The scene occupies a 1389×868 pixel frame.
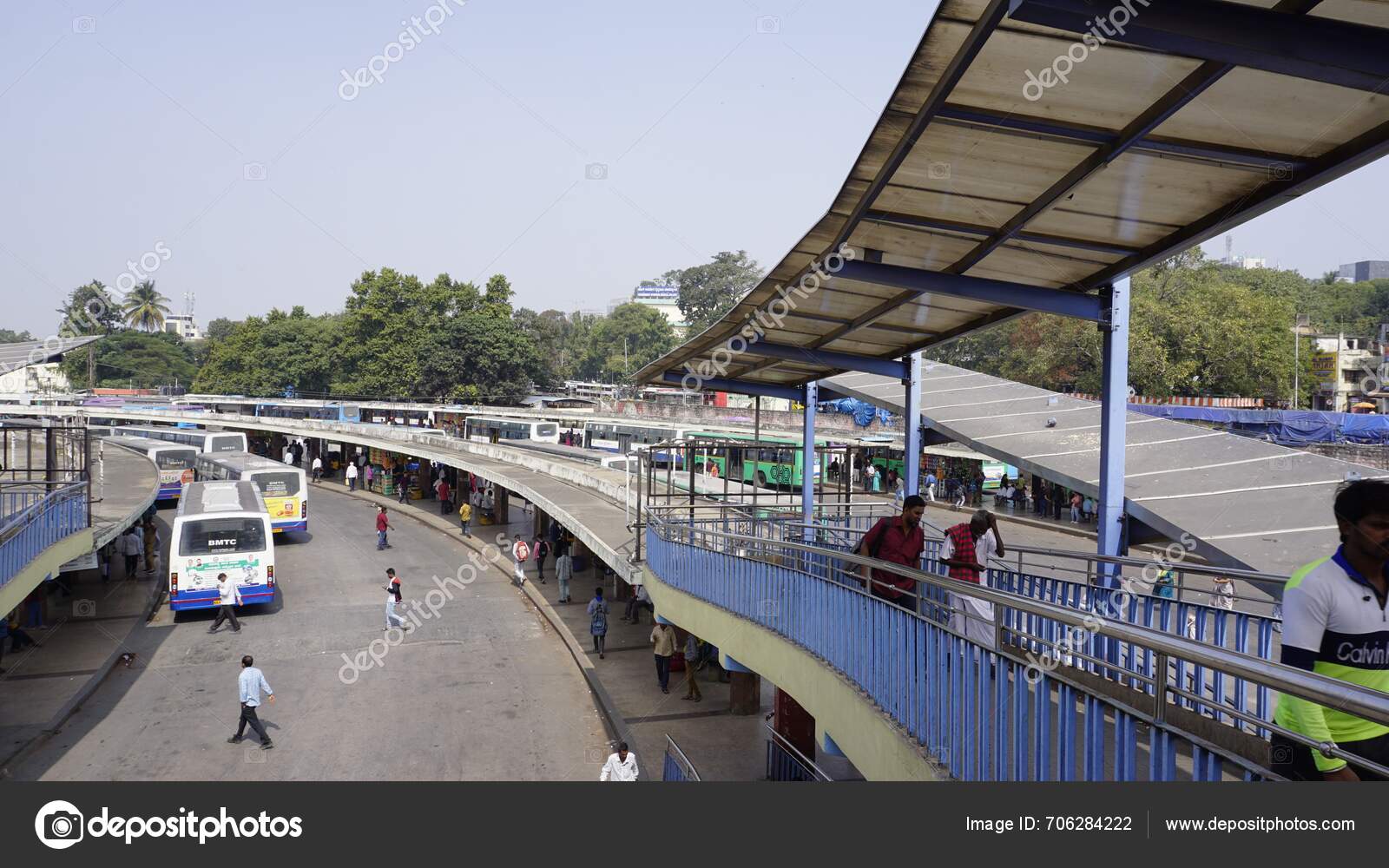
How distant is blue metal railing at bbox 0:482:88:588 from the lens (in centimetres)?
1234

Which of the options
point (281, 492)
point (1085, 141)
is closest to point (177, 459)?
point (281, 492)

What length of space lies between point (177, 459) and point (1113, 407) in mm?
36204

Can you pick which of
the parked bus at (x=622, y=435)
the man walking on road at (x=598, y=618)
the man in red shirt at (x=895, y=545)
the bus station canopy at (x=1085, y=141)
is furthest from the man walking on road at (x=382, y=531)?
the man in red shirt at (x=895, y=545)

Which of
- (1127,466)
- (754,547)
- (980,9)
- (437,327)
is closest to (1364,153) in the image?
(980,9)

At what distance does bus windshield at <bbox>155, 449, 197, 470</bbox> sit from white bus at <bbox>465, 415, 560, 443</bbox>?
43.3 ft

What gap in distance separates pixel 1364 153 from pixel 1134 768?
3617 mm

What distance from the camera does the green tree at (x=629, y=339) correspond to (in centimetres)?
10262

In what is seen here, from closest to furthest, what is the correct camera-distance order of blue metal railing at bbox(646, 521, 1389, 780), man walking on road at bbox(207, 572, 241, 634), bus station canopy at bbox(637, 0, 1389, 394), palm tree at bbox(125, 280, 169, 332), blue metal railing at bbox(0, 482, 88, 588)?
blue metal railing at bbox(646, 521, 1389, 780) < bus station canopy at bbox(637, 0, 1389, 394) < blue metal railing at bbox(0, 482, 88, 588) < man walking on road at bbox(207, 572, 241, 634) < palm tree at bbox(125, 280, 169, 332)

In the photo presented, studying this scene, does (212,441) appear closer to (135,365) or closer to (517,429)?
(517,429)

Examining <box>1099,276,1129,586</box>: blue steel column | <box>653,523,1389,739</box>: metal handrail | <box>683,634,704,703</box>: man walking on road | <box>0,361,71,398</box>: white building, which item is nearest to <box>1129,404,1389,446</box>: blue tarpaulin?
<box>683,634,704,703</box>: man walking on road

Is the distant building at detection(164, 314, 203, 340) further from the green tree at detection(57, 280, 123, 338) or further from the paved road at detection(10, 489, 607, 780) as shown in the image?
the paved road at detection(10, 489, 607, 780)

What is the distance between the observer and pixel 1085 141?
5.93m

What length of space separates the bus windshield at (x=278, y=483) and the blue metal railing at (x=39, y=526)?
1294 centimetres
